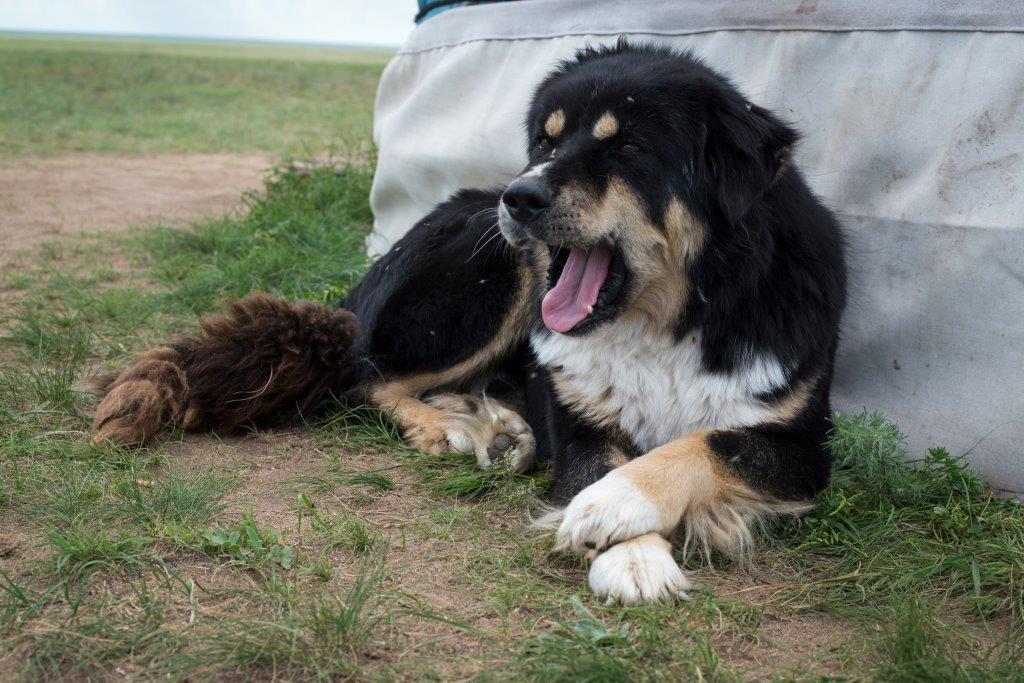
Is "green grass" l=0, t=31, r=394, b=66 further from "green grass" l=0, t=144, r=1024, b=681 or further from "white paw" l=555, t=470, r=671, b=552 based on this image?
"white paw" l=555, t=470, r=671, b=552

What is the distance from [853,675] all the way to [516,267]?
2085 mm

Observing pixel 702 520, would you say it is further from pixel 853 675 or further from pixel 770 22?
pixel 770 22

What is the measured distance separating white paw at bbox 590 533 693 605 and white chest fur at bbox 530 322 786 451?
1.93 ft

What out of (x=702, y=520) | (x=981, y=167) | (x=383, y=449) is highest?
(x=981, y=167)

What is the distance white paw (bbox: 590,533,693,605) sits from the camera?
2457 millimetres

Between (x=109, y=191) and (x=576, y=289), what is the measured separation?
7050mm

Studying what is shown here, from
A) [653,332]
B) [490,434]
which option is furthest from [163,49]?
[653,332]

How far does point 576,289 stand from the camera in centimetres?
307

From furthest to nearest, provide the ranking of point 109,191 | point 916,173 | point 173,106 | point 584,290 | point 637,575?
point 173,106, point 109,191, point 916,173, point 584,290, point 637,575

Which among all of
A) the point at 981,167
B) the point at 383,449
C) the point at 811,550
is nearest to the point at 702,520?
the point at 811,550

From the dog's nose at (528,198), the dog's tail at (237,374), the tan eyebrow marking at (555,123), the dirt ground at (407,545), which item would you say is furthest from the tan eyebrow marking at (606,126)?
the dog's tail at (237,374)

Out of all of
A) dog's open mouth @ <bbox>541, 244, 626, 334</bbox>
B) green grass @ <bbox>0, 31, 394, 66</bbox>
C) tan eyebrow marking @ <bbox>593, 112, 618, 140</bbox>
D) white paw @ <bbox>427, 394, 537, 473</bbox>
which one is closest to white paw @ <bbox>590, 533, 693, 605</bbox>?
dog's open mouth @ <bbox>541, 244, 626, 334</bbox>

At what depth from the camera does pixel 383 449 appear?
3.59 metres

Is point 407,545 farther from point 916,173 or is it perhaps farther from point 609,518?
point 916,173
